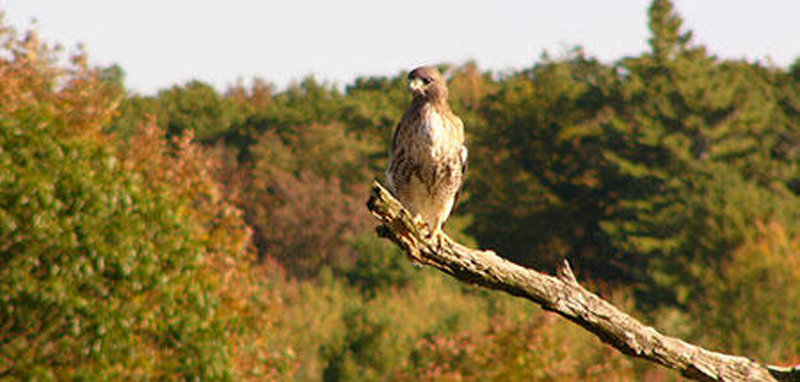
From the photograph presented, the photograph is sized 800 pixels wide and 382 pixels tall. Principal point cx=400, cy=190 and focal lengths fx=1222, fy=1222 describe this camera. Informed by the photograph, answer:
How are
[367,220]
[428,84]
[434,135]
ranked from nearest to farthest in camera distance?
[434,135]
[428,84]
[367,220]

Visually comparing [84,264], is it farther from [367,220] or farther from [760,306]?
[367,220]

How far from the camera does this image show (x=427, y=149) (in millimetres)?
7148

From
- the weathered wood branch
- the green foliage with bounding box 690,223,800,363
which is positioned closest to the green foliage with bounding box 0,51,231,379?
the weathered wood branch

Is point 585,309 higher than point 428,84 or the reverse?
the reverse

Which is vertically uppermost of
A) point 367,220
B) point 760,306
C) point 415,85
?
point 367,220

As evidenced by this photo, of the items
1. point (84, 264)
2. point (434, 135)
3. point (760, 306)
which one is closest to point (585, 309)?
point (434, 135)

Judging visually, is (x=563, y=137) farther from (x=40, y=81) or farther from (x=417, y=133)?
(x=417, y=133)

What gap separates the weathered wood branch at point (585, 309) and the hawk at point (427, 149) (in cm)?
159

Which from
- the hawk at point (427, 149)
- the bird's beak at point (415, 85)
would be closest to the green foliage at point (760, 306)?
the hawk at point (427, 149)

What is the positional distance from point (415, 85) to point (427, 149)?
1.25 feet

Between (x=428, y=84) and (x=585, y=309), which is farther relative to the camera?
(x=428, y=84)

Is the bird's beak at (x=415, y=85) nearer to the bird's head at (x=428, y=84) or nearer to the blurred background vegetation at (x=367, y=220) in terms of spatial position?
the bird's head at (x=428, y=84)

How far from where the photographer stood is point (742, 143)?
56.6m

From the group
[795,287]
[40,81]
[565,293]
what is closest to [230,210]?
[40,81]
